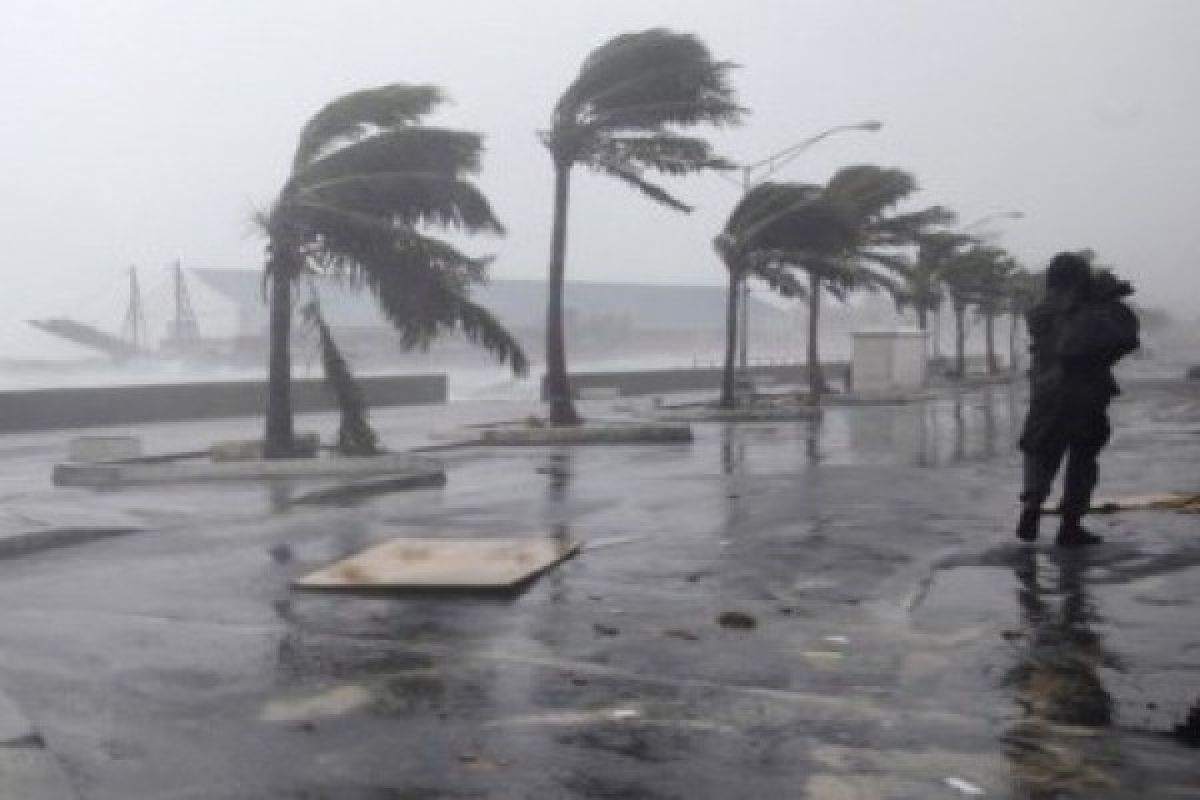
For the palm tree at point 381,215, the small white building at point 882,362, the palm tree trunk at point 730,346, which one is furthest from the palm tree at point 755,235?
the palm tree at point 381,215

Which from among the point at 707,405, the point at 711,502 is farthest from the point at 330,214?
the point at 707,405

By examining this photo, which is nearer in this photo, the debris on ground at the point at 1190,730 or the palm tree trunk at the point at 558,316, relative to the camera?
the debris on ground at the point at 1190,730

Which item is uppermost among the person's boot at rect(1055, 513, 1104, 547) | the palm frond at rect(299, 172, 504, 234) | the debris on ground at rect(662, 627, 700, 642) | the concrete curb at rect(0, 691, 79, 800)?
the palm frond at rect(299, 172, 504, 234)

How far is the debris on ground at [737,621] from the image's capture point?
710 cm

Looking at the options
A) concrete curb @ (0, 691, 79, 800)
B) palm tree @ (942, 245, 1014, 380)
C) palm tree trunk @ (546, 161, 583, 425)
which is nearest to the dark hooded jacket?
concrete curb @ (0, 691, 79, 800)

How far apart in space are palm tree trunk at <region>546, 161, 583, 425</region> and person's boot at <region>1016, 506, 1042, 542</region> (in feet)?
49.0

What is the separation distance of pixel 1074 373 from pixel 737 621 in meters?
3.50

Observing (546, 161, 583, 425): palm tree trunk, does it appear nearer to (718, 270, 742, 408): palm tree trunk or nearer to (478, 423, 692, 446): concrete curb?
(478, 423, 692, 446): concrete curb

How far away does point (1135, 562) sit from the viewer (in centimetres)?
894

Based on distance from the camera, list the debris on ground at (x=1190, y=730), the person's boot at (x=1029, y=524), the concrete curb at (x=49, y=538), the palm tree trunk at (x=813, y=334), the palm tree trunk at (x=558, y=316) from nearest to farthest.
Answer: the debris on ground at (x=1190, y=730) → the person's boot at (x=1029, y=524) → the concrete curb at (x=49, y=538) → the palm tree trunk at (x=558, y=316) → the palm tree trunk at (x=813, y=334)

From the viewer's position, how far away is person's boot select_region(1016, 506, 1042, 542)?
9.80m

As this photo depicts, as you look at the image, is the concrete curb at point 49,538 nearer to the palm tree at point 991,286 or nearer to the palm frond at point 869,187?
the palm frond at point 869,187

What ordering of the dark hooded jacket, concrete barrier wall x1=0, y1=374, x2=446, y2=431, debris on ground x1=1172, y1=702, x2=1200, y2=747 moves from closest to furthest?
1. debris on ground x1=1172, y1=702, x2=1200, y2=747
2. the dark hooded jacket
3. concrete barrier wall x1=0, y1=374, x2=446, y2=431

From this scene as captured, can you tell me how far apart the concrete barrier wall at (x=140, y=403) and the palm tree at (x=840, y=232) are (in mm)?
10667
